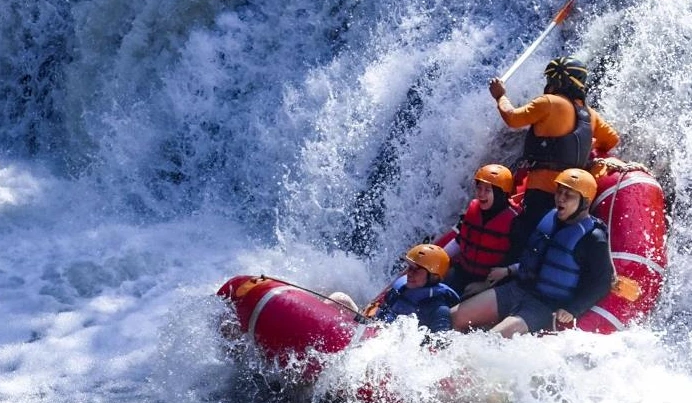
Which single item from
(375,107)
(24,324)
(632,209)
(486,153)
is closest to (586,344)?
(632,209)

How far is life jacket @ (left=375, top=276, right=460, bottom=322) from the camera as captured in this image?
199 inches

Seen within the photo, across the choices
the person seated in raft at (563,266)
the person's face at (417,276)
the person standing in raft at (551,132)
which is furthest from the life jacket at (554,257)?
the person's face at (417,276)

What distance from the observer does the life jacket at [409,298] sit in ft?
16.6

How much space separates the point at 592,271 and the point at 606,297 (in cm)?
26

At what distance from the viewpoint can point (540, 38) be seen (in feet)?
21.9

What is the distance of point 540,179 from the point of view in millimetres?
5496

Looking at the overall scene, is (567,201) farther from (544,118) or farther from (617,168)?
(617,168)

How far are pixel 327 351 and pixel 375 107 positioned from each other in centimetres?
278

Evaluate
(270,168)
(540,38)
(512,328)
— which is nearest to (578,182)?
(512,328)

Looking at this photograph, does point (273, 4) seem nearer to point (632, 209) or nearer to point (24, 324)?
point (24, 324)

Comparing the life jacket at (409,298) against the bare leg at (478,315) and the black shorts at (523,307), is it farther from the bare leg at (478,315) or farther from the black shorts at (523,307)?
the black shorts at (523,307)

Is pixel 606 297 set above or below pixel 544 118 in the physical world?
below

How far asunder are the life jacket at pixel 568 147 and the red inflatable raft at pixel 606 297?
0.28 m

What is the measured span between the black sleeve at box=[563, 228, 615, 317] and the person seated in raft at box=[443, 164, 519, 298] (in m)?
0.60
